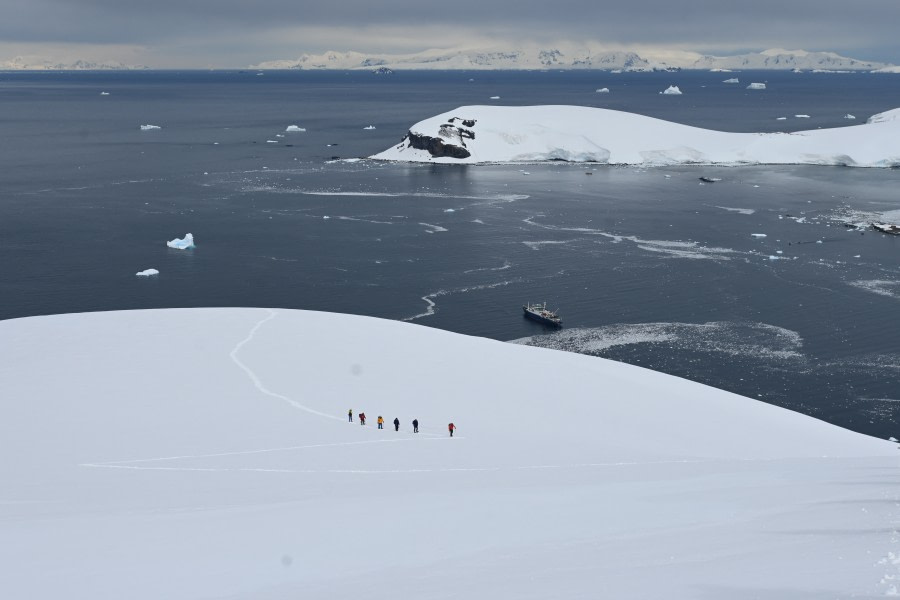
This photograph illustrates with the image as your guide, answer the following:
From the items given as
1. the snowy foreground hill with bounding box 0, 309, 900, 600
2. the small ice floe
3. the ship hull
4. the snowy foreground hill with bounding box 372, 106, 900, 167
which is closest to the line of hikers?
the snowy foreground hill with bounding box 0, 309, 900, 600

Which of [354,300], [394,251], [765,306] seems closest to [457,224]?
[394,251]

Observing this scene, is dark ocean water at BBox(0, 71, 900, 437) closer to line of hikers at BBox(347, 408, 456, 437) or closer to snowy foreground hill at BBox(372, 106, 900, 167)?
snowy foreground hill at BBox(372, 106, 900, 167)

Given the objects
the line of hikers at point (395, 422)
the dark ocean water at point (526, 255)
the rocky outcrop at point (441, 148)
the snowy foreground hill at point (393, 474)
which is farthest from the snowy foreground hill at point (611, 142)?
the line of hikers at point (395, 422)

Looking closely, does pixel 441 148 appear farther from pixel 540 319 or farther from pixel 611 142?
pixel 540 319

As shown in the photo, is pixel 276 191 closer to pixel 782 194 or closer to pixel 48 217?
pixel 48 217

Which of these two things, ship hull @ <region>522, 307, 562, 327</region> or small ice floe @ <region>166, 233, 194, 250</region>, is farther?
small ice floe @ <region>166, 233, 194, 250</region>

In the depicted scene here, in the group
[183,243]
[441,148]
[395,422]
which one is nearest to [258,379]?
[395,422]
